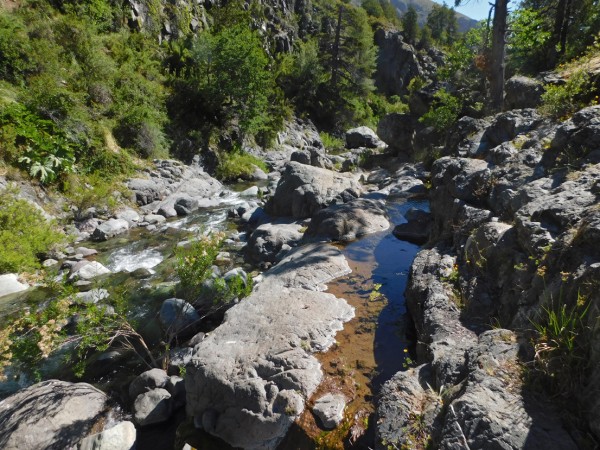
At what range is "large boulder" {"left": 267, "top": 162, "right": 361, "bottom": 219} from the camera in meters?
13.1

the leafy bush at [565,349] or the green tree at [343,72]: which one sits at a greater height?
the green tree at [343,72]

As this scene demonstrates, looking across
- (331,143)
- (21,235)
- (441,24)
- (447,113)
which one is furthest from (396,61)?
(21,235)

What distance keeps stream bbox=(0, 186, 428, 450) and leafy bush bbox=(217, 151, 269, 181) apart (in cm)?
850

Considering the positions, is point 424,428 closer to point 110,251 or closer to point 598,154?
point 598,154

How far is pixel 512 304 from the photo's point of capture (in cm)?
471

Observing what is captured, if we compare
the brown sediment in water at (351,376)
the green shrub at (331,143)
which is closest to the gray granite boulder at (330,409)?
the brown sediment in water at (351,376)

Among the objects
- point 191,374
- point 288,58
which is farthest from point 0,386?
point 288,58

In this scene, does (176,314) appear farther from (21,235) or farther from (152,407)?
(21,235)

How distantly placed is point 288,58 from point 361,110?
10.7 metres

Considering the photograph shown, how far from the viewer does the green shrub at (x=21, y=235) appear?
9.12 metres

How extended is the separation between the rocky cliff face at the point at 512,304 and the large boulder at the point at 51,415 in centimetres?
398

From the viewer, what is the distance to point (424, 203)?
45.7 feet

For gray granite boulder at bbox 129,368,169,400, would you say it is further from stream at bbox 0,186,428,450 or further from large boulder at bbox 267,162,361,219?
large boulder at bbox 267,162,361,219

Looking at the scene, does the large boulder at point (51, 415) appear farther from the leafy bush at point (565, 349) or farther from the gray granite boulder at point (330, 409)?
the leafy bush at point (565, 349)
